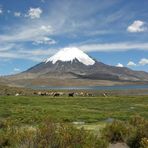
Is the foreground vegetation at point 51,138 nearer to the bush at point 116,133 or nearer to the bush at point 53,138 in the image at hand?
the bush at point 53,138

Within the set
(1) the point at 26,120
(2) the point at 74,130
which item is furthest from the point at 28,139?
(1) the point at 26,120

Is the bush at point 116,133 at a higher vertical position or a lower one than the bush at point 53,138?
lower

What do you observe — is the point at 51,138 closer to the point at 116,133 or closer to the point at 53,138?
the point at 53,138

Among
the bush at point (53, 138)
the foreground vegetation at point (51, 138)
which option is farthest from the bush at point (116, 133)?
the bush at point (53, 138)

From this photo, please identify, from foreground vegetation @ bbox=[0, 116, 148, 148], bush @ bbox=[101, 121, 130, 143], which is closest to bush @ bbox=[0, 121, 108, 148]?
foreground vegetation @ bbox=[0, 116, 148, 148]

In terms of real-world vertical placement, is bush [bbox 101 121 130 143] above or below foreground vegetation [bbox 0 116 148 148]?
below

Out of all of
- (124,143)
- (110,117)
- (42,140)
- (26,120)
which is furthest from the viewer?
(110,117)

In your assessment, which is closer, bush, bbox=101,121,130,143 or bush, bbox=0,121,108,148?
bush, bbox=0,121,108,148

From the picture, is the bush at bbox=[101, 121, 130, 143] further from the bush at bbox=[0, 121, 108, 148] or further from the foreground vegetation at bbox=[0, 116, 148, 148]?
the bush at bbox=[0, 121, 108, 148]

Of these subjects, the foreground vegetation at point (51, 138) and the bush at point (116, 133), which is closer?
the foreground vegetation at point (51, 138)

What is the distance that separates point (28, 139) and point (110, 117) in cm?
2815

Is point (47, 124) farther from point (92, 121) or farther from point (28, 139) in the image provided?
point (92, 121)

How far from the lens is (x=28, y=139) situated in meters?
16.4

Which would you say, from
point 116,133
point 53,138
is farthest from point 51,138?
point 116,133
